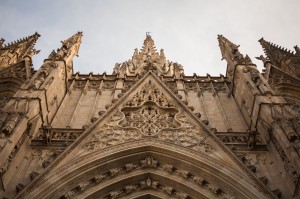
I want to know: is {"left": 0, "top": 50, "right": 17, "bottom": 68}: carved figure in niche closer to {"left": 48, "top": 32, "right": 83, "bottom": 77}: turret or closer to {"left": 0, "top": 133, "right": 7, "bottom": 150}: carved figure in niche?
{"left": 48, "top": 32, "right": 83, "bottom": 77}: turret

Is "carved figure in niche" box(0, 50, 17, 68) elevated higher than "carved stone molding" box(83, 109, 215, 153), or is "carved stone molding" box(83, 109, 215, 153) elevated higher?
"carved figure in niche" box(0, 50, 17, 68)

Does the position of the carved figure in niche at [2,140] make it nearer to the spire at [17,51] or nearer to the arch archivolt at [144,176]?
the arch archivolt at [144,176]

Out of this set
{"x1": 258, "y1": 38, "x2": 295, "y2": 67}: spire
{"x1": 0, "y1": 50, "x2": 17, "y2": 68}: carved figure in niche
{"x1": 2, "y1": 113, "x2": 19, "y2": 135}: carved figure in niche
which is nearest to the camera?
{"x1": 2, "y1": 113, "x2": 19, "y2": 135}: carved figure in niche

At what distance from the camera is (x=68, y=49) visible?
704 inches

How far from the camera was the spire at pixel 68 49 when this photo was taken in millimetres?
16688

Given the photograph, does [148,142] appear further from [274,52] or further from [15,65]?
[274,52]

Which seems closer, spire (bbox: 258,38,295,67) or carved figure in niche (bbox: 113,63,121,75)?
carved figure in niche (bbox: 113,63,121,75)

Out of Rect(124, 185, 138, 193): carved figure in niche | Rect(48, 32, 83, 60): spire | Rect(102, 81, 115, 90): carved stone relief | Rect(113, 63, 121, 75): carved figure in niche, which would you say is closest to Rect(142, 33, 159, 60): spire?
Rect(113, 63, 121, 75): carved figure in niche

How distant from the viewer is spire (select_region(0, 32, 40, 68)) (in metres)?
20.0

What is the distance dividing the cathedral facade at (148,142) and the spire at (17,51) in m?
4.74

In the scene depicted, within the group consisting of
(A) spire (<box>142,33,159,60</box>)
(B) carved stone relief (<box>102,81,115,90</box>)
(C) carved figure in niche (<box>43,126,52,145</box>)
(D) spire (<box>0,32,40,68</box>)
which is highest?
(A) spire (<box>142,33,159,60</box>)

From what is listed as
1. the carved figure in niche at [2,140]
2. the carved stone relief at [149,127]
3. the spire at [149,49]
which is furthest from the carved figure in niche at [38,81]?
the spire at [149,49]

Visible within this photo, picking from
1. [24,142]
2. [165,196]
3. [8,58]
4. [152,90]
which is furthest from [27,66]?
[165,196]

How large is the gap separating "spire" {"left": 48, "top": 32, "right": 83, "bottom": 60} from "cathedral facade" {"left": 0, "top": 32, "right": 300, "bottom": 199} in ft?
0.55
